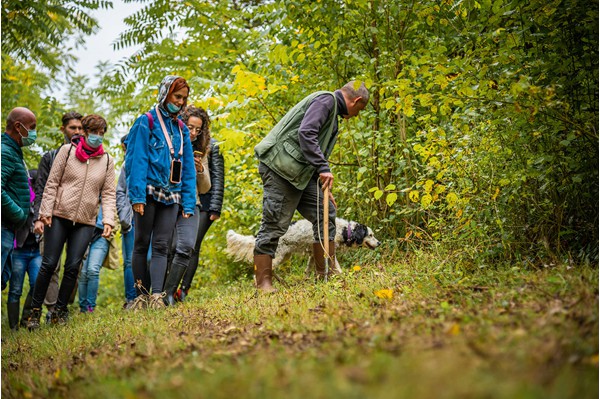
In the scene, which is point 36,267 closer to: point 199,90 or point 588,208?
point 199,90

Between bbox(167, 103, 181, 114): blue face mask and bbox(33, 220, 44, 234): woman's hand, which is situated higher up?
bbox(167, 103, 181, 114): blue face mask

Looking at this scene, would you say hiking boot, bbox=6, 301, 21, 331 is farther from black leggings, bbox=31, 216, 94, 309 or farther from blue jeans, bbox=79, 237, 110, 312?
blue jeans, bbox=79, 237, 110, 312

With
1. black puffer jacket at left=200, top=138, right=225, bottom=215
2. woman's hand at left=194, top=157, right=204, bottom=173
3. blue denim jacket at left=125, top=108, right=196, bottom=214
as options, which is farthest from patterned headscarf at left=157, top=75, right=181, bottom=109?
black puffer jacket at left=200, top=138, right=225, bottom=215

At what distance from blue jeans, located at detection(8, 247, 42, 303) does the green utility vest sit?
322 cm

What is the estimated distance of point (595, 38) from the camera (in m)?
4.32

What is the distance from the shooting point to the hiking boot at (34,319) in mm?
6191

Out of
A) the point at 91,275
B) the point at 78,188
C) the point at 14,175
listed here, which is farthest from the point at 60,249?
the point at 91,275

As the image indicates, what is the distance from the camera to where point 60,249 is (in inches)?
247

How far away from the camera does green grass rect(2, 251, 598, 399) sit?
2.01 meters

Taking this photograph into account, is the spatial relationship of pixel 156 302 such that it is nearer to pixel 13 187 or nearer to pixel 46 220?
pixel 46 220

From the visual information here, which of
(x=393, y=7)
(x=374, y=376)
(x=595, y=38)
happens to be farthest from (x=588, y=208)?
(x=374, y=376)

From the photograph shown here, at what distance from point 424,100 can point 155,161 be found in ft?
8.77

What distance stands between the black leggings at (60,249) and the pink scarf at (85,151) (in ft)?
2.29

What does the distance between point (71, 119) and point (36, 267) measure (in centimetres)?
178
